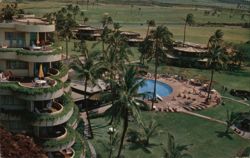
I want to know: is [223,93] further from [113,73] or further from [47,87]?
[47,87]

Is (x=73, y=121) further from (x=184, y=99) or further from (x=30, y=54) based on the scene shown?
(x=184, y=99)

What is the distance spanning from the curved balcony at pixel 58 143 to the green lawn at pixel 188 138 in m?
9.15

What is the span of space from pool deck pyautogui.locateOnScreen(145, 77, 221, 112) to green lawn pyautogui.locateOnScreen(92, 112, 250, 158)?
10.4ft

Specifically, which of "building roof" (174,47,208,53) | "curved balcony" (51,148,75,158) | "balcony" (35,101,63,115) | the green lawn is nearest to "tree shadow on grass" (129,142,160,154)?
the green lawn

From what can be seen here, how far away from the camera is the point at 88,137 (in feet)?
186

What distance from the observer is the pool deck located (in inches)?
2832

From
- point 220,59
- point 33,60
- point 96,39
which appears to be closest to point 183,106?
point 220,59

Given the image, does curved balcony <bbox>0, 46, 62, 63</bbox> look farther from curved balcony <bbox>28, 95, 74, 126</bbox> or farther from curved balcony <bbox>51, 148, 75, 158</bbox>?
curved balcony <bbox>51, 148, 75, 158</bbox>

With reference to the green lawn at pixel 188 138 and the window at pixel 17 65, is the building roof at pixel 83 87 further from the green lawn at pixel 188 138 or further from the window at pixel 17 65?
the window at pixel 17 65

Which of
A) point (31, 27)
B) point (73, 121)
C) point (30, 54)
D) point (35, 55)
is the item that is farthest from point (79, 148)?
point (31, 27)

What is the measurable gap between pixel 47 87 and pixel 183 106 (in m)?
36.5

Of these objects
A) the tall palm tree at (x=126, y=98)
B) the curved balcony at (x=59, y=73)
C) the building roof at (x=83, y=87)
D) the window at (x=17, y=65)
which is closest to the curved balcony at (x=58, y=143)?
the tall palm tree at (x=126, y=98)

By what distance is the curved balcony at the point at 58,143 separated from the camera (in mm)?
41641

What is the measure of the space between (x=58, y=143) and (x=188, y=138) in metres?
24.5
